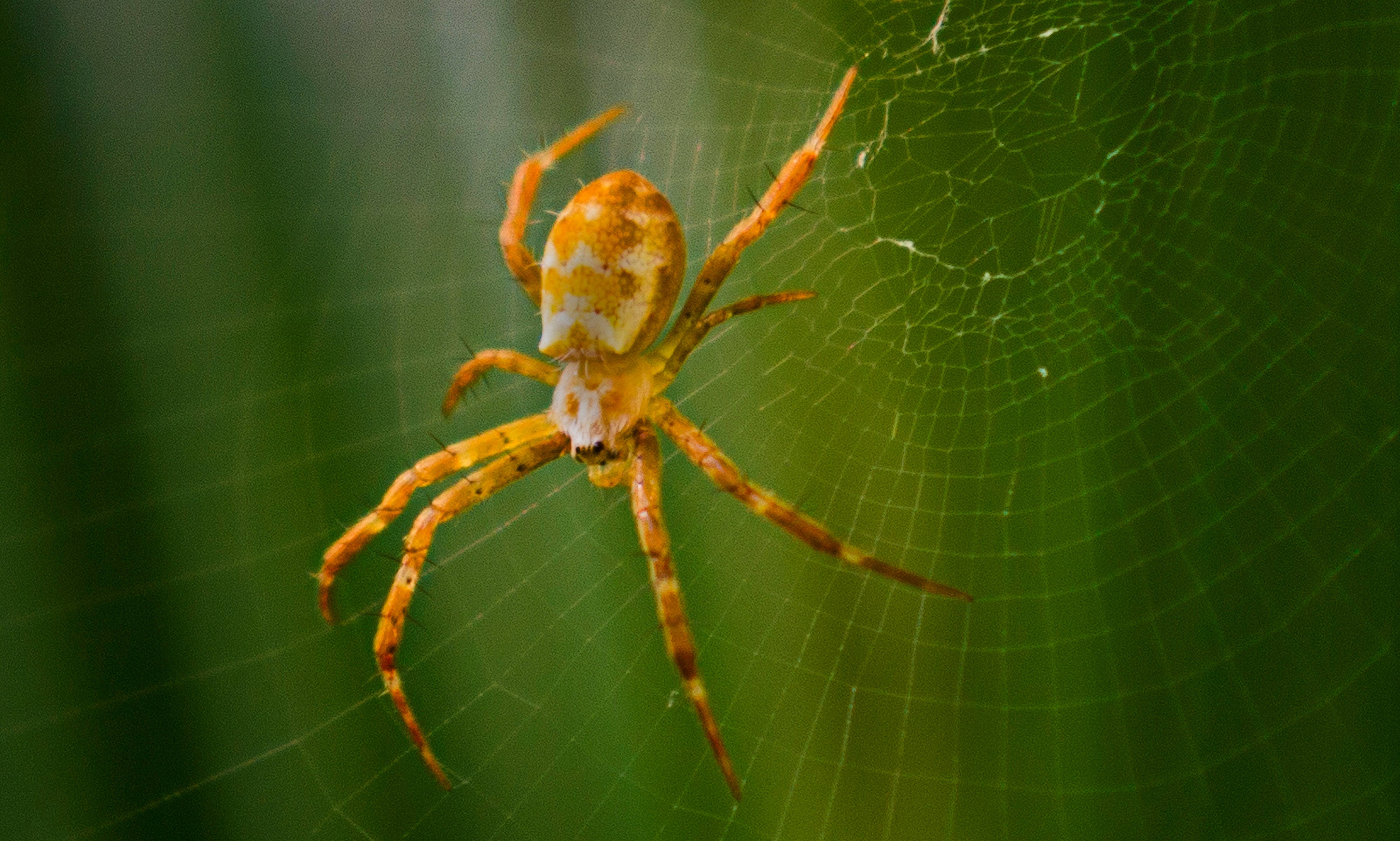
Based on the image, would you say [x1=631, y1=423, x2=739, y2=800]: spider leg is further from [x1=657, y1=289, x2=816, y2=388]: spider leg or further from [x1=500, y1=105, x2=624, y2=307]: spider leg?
[x1=500, y1=105, x2=624, y2=307]: spider leg

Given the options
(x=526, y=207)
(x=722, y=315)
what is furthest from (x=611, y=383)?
(x=526, y=207)

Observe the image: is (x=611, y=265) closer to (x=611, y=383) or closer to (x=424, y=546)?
(x=611, y=383)

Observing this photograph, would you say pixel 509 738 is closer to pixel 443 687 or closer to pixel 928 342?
pixel 443 687

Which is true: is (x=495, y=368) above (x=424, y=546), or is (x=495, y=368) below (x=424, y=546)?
above

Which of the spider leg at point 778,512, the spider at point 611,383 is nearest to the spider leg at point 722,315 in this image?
the spider at point 611,383

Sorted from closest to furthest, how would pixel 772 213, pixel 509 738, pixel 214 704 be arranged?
1. pixel 772 213
2. pixel 214 704
3. pixel 509 738

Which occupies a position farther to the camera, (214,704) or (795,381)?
(795,381)

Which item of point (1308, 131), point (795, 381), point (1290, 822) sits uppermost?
point (1308, 131)

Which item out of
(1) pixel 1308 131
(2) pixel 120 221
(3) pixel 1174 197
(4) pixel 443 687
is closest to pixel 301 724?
(4) pixel 443 687
